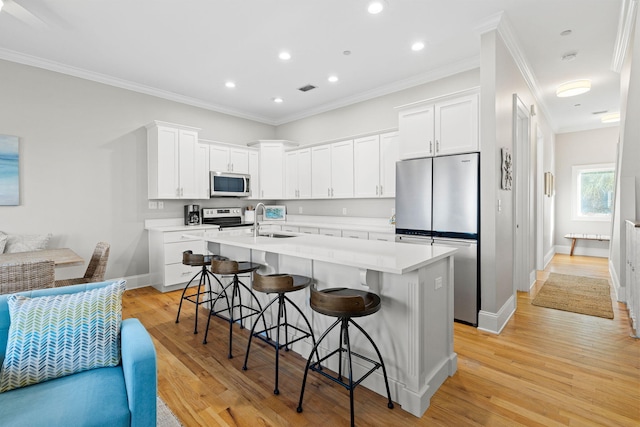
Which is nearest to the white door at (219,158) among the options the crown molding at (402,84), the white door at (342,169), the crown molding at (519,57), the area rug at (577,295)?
the crown molding at (402,84)

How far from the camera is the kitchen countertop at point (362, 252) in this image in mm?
1833

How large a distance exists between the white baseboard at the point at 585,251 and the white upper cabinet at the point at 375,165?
576cm

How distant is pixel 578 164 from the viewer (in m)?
7.23

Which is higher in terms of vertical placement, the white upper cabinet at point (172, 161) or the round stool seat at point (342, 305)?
the white upper cabinet at point (172, 161)

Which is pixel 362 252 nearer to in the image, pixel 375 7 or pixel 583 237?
pixel 375 7

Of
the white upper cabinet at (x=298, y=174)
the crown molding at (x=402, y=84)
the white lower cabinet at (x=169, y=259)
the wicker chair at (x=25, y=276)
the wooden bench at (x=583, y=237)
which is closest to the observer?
the wicker chair at (x=25, y=276)

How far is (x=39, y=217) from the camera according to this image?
3840 millimetres

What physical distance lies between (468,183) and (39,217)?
5044 mm

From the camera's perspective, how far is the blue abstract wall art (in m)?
3.60

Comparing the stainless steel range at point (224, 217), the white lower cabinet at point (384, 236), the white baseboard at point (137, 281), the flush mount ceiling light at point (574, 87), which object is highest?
the flush mount ceiling light at point (574, 87)

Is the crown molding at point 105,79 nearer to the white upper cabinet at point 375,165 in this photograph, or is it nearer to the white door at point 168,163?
the white door at point 168,163

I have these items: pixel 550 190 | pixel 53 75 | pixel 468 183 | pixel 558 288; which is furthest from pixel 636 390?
pixel 53 75

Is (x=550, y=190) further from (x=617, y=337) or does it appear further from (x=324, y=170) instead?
(x=324, y=170)

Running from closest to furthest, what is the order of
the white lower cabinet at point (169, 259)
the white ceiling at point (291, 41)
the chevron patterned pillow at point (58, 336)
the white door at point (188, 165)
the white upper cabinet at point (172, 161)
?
the chevron patterned pillow at point (58, 336) → the white ceiling at point (291, 41) → the white lower cabinet at point (169, 259) → the white upper cabinet at point (172, 161) → the white door at point (188, 165)
